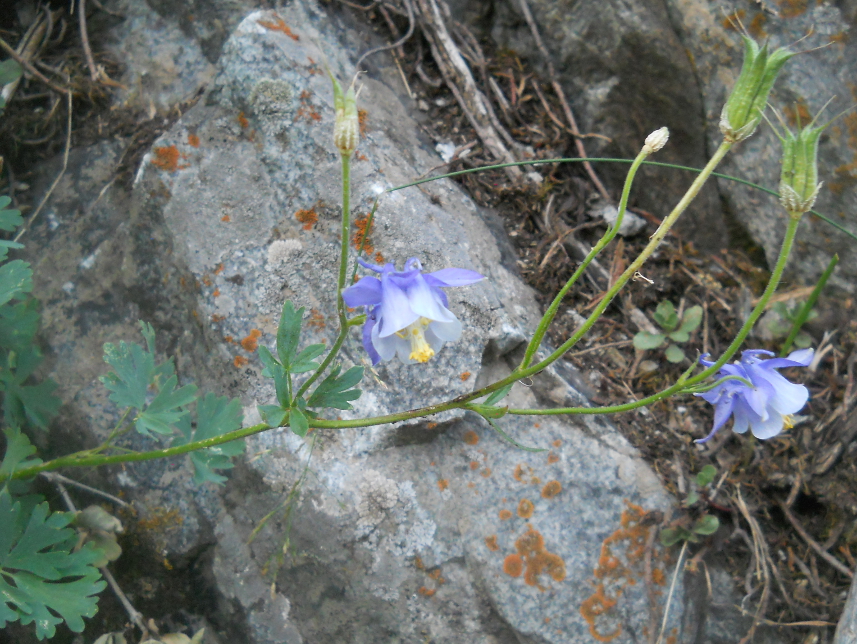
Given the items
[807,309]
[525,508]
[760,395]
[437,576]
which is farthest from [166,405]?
[807,309]

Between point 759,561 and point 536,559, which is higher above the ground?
point 536,559

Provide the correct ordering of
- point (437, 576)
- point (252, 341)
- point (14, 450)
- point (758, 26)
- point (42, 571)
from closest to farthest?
point (42, 571), point (14, 450), point (437, 576), point (252, 341), point (758, 26)

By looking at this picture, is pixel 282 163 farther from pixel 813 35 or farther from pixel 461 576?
pixel 813 35

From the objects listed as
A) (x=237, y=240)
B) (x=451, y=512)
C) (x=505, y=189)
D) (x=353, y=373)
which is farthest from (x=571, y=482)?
(x=237, y=240)

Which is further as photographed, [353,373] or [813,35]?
[813,35]

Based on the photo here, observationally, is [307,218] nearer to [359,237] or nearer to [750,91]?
[359,237]

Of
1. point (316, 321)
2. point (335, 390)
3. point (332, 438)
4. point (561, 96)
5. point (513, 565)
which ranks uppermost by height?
point (561, 96)

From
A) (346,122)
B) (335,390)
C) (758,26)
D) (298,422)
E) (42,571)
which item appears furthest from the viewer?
(758,26)
